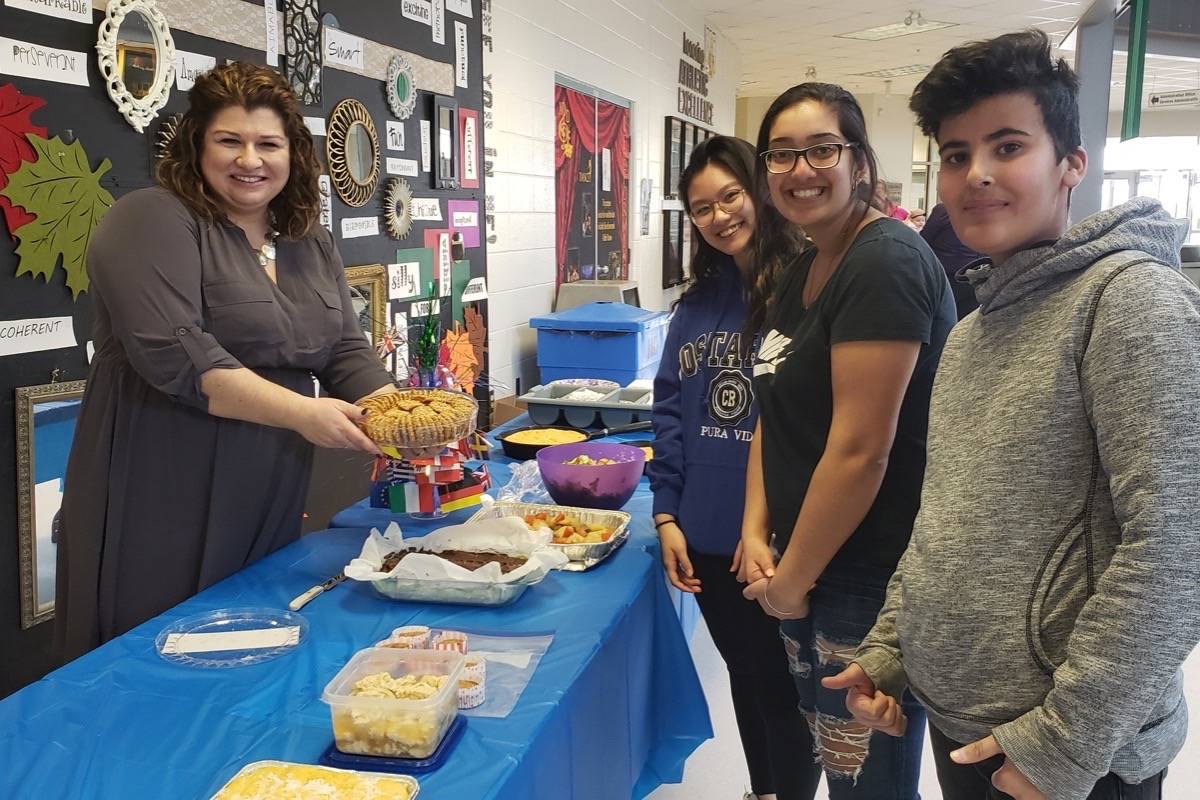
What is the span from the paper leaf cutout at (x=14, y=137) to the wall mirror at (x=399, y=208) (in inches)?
49.0

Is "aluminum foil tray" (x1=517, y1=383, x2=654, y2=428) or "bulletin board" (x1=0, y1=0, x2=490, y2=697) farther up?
"bulletin board" (x1=0, y1=0, x2=490, y2=697)

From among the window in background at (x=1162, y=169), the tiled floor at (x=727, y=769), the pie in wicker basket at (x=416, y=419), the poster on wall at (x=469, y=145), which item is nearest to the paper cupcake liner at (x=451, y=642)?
the pie in wicker basket at (x=416, y=419)

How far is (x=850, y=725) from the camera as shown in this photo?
56.1 inches

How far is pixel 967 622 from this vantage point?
3.19 ft

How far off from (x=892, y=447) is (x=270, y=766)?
962 mm

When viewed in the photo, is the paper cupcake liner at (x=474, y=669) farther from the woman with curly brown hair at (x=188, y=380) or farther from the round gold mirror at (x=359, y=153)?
the round gold mirror at (x=359, y=153)

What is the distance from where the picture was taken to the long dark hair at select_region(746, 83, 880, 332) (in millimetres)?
1439

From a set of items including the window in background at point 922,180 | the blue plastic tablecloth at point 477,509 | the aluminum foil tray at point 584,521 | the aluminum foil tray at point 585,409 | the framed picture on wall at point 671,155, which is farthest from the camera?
the window in background at point 922,180

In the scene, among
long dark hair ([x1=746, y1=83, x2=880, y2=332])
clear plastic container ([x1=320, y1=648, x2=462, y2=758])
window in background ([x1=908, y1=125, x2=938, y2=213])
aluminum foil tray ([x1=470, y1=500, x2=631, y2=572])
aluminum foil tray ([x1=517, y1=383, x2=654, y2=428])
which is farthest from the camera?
window in background ([x1=908, y1=125, x2=938, y2=213])

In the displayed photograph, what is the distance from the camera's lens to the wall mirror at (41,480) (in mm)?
1689

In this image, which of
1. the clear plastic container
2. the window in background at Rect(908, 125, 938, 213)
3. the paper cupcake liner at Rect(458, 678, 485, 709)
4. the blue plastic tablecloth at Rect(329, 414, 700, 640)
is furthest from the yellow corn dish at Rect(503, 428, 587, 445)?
the window in background at Rect(908, 125, 938, 213)

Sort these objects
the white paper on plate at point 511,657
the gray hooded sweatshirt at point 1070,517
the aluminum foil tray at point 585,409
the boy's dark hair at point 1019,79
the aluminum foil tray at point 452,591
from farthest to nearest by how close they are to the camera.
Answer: the aluminum foil tray at point 585,409
the aluminum foil tray at point 452,591
the white paper on plate at point 511,657
the boy's dark hair at point 1019,79
the gray hooded sweatshirt at point 1070,517

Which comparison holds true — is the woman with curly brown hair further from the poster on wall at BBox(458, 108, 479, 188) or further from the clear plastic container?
the poster on wall at BBox(458, 108, 479, 188)

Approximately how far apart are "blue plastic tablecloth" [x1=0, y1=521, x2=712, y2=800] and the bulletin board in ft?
1.75
